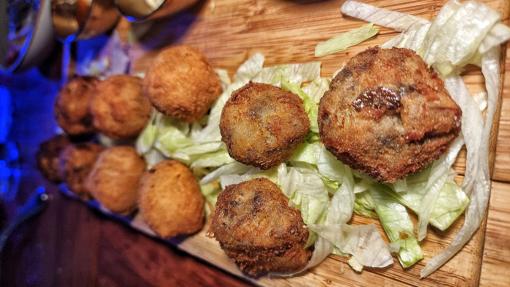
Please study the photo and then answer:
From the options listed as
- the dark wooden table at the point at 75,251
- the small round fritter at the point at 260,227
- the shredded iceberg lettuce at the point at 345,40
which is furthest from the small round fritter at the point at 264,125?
the dark wooden table at the point at 75,251

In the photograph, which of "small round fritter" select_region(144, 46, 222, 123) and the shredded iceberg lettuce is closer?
the shredded iceberg lettuce

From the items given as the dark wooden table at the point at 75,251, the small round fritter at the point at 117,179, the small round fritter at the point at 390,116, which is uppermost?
the small round fritter at the point at 390,116

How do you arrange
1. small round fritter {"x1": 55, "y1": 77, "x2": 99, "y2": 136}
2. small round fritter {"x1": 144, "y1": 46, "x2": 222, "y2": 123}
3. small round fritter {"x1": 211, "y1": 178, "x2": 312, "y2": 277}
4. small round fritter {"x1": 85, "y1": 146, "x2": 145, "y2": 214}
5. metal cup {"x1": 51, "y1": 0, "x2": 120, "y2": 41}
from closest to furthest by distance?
small round fritter {"x1": 211, "y1": 178, "x2": 312, "y2": 277}, small round fritter {"x1": 144, "y1": 46, "x2": 222, "y2": 123}, small round fritter {"x1": 85, "y1": 146, "x2": 145, "y2": 214}, metal cup {"x1": 51, "y1": 0, "x2": 120, "y2": 41}, small round fritter {"x1": 55, "y1": 77, "x2": 99, "y2": 136}

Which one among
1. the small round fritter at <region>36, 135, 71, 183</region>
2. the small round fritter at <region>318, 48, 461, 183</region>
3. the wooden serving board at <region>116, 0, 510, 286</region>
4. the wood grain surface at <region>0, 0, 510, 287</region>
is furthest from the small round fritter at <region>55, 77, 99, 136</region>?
the small round fritter at <region>318, 48, 461, 183</region>

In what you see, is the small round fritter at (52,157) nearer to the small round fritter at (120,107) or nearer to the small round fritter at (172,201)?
the small round fritter at (120,107)

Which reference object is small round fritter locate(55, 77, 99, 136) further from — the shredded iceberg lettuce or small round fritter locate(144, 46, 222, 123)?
the shredded iceberg lettuce

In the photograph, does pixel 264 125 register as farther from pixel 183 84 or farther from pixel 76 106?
pixel 76 106

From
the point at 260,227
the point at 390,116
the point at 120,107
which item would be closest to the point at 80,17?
the point at 120,107
